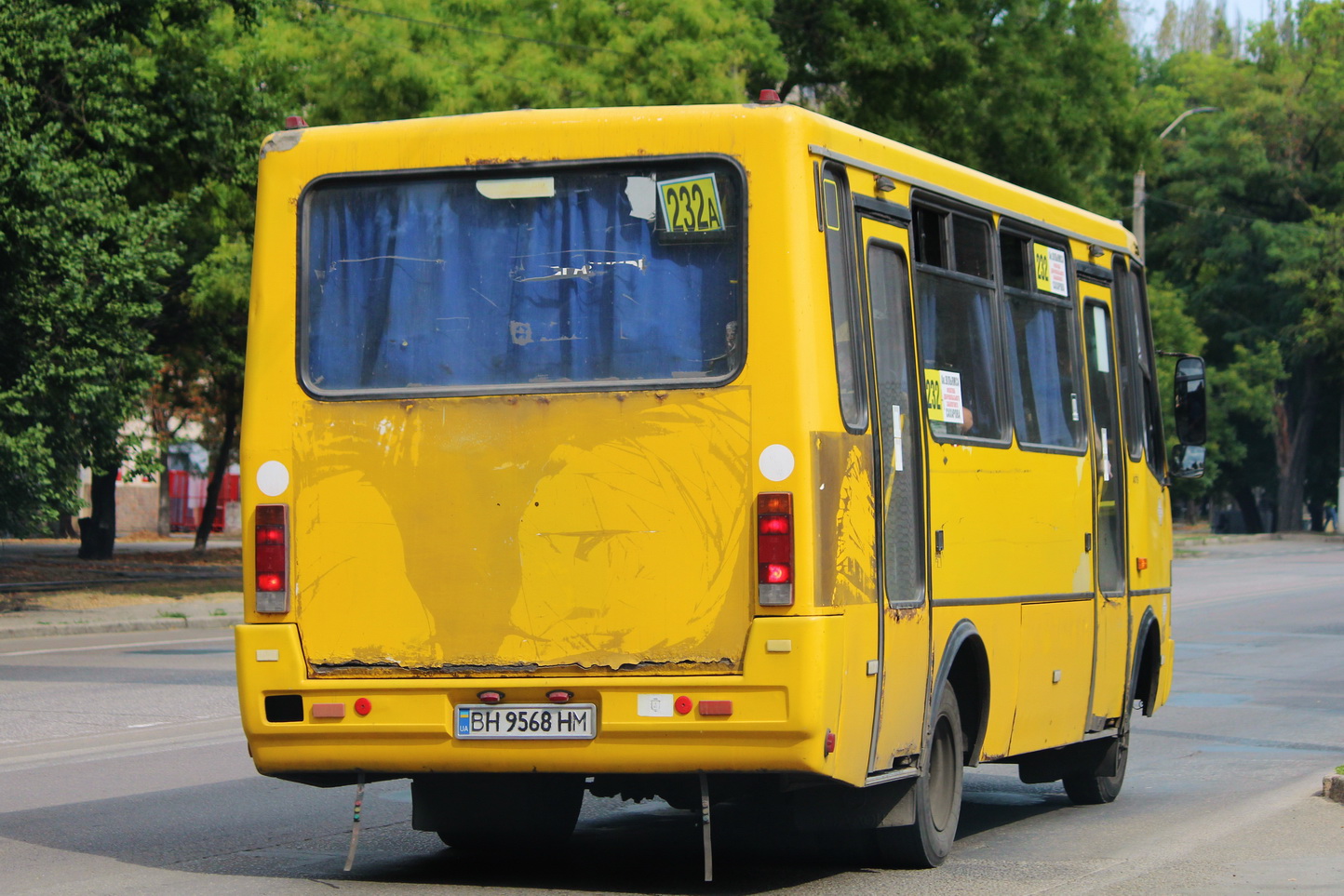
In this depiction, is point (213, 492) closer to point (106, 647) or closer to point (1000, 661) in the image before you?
point (106, 647)

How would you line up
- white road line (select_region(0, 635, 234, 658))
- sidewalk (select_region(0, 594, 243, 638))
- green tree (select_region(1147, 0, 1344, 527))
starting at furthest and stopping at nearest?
green tree (select_region(1147, 0, 1344, 527)) < sidewalk (select_region(0, 594, 243, 638)) < white road line (select_region(0, 635, 234, 658))

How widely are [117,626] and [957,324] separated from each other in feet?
57.2

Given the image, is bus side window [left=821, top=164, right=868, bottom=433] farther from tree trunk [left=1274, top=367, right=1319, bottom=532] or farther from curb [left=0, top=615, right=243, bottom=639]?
tree trunk [left=1274, top=367, right=1319, bottom=532]

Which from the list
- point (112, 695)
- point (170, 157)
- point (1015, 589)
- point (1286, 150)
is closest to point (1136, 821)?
point (1015, 589)

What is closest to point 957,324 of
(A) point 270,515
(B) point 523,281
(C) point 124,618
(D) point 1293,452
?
(B) point 523,281

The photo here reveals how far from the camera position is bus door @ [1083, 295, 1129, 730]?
10.0m

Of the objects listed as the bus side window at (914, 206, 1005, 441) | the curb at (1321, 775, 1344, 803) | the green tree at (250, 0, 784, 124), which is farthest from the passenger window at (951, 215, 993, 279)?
the green tree at (250, 0, 784, 124)

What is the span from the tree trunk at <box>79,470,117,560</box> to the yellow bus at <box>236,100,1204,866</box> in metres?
33.5

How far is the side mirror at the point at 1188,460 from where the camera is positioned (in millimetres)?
11164

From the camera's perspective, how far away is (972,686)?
850cm

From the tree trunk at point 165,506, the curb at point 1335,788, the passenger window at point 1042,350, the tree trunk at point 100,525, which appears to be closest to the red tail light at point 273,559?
the passenger window at point 1042,350

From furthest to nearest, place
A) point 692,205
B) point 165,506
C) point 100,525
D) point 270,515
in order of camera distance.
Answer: point 165,506
point 100,525
point 270,515
point 692,205

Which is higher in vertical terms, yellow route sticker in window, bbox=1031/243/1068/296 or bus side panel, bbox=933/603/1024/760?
yellow route sticker in window, bbox=1031/243/1068/296

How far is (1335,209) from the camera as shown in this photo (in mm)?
67438
